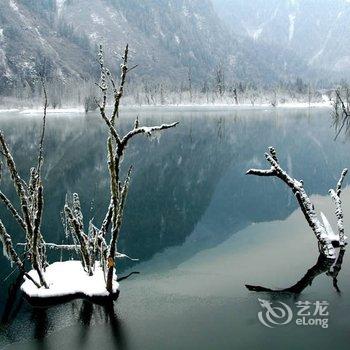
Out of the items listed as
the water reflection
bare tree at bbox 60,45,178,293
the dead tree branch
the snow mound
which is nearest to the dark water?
the water reflection

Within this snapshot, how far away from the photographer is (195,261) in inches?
670

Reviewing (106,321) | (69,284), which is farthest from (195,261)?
(106,321)

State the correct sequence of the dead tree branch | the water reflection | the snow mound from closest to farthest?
the water reflection, the snow mound, the dead tree branch

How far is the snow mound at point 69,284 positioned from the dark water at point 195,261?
1.15 ft

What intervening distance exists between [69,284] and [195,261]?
5029 mm

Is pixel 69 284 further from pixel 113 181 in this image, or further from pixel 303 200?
pixel 303 200

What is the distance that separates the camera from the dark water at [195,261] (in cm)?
1134

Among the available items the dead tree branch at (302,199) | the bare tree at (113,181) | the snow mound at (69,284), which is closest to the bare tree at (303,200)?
the dead tree branch at (302,199)

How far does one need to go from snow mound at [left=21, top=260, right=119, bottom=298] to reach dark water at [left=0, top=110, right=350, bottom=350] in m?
0.35

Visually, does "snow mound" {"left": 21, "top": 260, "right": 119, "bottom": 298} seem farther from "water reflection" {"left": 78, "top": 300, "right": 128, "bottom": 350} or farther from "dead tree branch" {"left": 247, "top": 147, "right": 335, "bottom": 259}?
"dead tree branch" {"left": 247, "top": 147, "right": 335, "bottom": 259}

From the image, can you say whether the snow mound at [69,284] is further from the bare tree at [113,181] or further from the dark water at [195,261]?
the dark water at [195,261]

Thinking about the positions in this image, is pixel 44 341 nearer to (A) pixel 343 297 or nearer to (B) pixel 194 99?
(A) pixel 343 297

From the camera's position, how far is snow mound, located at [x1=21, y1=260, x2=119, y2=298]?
42.8 ft

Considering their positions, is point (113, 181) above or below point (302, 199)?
above
